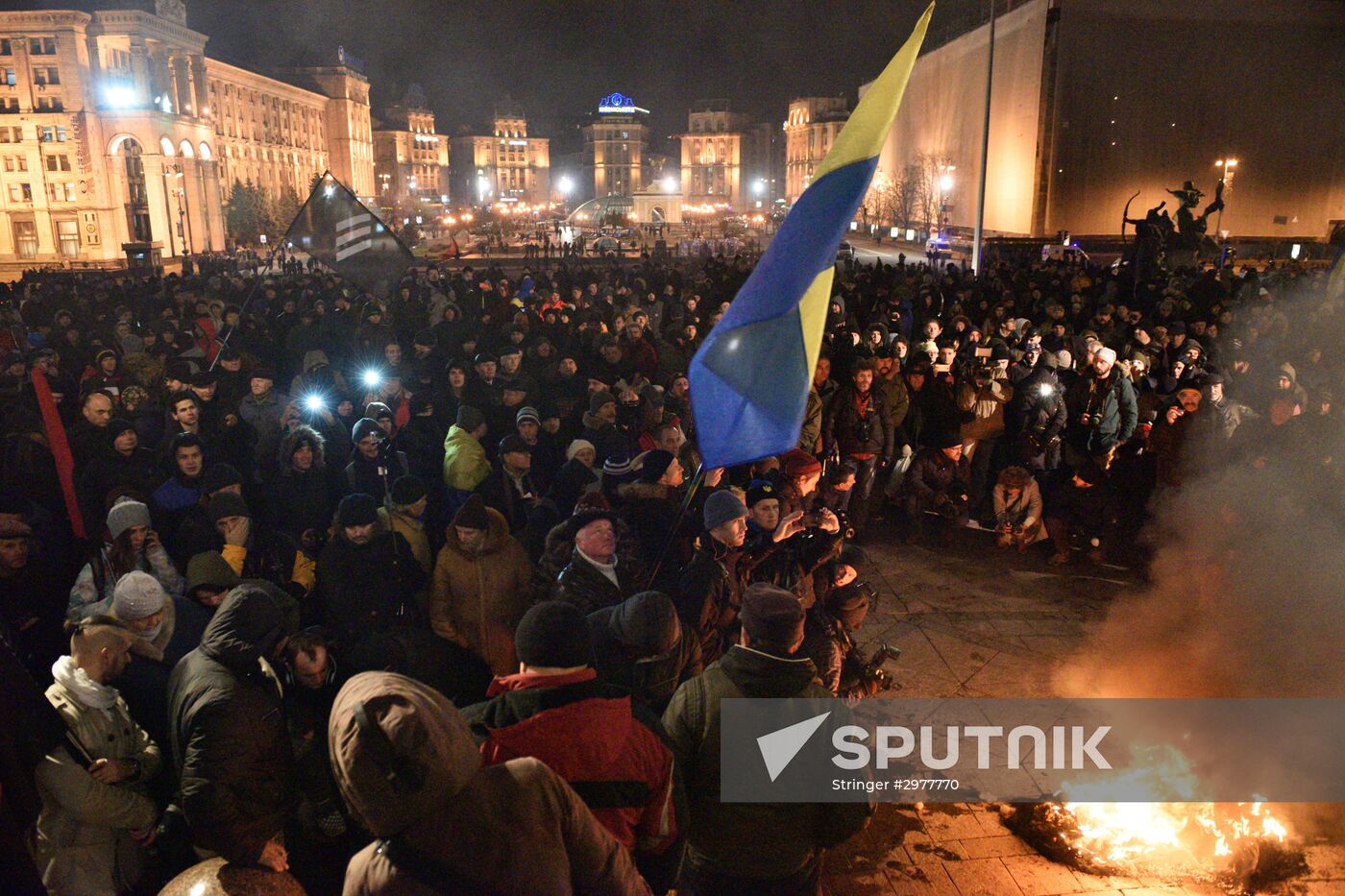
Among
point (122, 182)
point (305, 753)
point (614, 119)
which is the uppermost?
point (614, 119)

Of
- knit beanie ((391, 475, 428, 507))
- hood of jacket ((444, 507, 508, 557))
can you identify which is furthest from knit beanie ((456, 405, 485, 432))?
hood of jacket ((444, 507, 508, 557))

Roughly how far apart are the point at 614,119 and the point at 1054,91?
333 feet

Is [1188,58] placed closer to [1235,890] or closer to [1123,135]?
[1123,135]

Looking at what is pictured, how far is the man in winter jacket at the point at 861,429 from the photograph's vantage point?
8.02 meters

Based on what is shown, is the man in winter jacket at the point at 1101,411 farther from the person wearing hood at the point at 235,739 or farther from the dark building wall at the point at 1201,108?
the dark building wall at the point at 1201,108

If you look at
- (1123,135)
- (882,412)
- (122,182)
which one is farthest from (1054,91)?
(122,182)

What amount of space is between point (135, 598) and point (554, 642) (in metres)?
2.08

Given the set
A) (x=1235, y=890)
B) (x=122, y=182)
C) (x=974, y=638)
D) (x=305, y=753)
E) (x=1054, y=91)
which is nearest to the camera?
(x=305, y=753)

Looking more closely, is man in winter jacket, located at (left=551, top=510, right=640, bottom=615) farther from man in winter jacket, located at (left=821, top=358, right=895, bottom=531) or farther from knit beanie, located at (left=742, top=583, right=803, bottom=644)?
man in winter jacket, located at (left=821, top=358, right=895, bottom=531)

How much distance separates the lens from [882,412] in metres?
8.13

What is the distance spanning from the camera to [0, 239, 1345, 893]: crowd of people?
250 cm

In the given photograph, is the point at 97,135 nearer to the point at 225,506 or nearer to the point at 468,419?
the point at 468,419

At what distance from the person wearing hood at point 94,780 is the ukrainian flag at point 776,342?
2357 mm

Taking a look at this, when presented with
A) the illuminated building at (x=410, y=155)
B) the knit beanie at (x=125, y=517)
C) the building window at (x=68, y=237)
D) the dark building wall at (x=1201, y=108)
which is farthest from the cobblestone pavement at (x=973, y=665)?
the illuminated building at (x=410, y=155)
